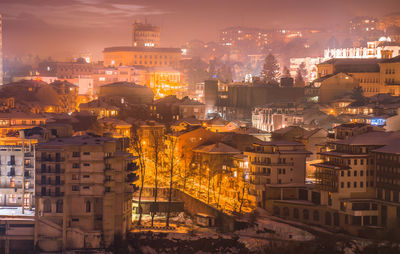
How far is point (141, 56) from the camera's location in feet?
297

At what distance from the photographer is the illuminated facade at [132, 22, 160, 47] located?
97938 millimetres

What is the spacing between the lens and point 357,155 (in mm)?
35344

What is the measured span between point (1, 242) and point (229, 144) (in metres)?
15.5

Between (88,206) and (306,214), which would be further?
(306,214)

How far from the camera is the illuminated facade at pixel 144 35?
9794 cm

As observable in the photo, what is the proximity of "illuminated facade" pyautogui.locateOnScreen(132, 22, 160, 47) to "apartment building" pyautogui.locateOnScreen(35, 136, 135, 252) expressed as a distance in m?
64.7

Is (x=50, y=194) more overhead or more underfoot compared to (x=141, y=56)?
more underfoot

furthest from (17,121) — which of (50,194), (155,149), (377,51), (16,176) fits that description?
(377,51)

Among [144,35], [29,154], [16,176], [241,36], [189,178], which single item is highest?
[241,36]

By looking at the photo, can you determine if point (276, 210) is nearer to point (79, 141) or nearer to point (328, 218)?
point (328, 218)

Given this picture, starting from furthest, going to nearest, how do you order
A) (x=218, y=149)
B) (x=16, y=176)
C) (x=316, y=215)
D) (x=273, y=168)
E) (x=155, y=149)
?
(x=218, y=149) → (x=155, y=149) → (x=273, y=168) → (x=16, y=176) → (x=316, y=215)

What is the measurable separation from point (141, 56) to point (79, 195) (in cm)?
5773

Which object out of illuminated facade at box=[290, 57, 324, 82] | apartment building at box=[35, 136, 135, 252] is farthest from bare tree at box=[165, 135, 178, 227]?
illuminated facade at box=[290, 57, 324, 82]

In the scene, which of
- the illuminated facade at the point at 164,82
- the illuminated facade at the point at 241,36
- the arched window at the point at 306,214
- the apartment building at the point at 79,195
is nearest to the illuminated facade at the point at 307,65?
the illuminated facade at the point at 164,82
